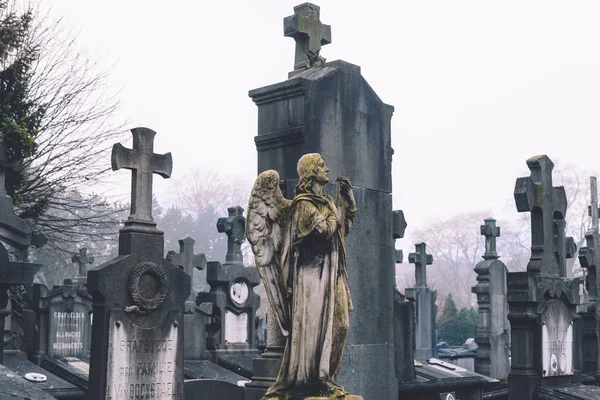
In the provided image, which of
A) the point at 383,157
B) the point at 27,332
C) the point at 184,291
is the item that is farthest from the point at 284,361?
the point at 27,332

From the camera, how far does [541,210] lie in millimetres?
10461

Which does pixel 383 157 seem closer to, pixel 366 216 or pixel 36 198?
pixel 366 216

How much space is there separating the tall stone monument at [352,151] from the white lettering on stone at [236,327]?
874cm

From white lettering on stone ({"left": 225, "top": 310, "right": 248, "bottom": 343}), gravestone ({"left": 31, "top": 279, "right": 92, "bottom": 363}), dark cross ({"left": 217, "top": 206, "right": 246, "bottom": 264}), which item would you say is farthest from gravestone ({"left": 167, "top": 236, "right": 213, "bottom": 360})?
gravestone ({"left": 31, "top": 279, "right": 92, "bottom": 363})

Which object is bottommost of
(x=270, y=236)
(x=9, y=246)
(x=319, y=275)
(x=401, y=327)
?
(x=401, y=327)

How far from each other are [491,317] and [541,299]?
36.7 feet

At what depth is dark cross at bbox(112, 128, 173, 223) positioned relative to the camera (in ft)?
29.3

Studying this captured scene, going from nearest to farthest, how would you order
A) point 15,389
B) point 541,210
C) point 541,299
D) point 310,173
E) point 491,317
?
point 15,389, point 310,173, point 541,299, point 541,210, point 491,317

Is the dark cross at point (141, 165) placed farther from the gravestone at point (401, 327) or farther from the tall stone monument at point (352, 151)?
the gravestone at point (401, 327)

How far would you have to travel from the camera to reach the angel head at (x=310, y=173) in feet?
20.8

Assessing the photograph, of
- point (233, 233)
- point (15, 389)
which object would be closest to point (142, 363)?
point (15, 389)

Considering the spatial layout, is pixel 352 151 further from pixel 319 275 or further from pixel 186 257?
pixel 186 257

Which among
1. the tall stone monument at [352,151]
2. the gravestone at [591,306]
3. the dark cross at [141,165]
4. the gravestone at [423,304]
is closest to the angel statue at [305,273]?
the tall stone monument at [352,151]

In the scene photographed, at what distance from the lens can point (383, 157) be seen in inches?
312
